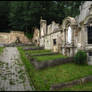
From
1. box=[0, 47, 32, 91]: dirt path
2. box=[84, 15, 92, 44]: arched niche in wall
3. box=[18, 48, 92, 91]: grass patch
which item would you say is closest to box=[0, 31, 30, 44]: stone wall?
box=[0, 47, 32, 91]: dirt path

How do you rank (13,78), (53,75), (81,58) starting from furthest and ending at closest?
1. (81,58)
2. (53,75)
3. (13,78)

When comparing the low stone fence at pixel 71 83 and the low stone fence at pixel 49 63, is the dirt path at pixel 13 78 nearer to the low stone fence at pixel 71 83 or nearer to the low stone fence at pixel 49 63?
the low stone fence at pixel 49 63

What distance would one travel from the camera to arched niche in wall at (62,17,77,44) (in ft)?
42.0

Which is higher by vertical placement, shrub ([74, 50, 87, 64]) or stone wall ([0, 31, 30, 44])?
stone wall ([0, 31, 30, 44])

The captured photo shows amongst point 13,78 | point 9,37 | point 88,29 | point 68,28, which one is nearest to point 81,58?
point 88,29

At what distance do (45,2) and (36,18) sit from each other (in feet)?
16.0

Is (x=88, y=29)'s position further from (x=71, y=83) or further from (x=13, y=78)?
(x=13, y=78)

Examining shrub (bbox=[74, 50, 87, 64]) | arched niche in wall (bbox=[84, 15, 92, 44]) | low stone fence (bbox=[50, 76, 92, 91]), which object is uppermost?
arched niche in wall (bbox=[84, 15, 92, 44])

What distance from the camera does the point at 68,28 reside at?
13.7m

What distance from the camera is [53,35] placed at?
17.2 metres

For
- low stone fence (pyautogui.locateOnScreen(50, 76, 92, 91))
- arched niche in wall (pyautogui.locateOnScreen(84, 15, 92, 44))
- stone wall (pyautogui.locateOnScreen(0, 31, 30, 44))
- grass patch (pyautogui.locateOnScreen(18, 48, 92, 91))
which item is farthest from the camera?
stone wall (pyautogui.locateOnScreen(0, 31, 30, 44))

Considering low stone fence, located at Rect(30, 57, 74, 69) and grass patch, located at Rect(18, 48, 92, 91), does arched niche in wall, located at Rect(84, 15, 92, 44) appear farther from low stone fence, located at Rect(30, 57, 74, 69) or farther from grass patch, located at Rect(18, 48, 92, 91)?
grass patch, located at Rect(18, 48, 92, 91)

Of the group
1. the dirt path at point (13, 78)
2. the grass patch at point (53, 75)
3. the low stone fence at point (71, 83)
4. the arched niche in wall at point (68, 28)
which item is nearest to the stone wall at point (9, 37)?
the arched niche in wall at point (68, 28)

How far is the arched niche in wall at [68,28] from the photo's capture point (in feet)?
42.0
